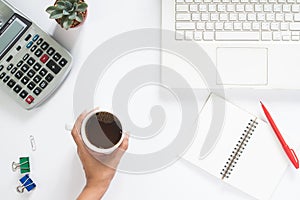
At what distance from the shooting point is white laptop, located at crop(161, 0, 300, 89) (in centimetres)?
85

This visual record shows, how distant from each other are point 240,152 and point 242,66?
16 cm

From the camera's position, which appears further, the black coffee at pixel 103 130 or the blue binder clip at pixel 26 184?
the blue binder clip at pixel 26 184

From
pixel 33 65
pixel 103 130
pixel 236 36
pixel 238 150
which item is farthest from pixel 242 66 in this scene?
pixel 33 65

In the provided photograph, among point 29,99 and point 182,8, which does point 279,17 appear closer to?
point 182,8

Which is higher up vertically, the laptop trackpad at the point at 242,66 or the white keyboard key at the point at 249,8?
the white keyboard key at the point at 249,8

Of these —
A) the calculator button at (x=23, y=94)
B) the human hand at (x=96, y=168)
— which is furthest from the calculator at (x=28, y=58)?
the human hand at (x=96, y=168)

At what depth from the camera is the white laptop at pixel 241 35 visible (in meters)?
0.85

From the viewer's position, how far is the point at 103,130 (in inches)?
30.6

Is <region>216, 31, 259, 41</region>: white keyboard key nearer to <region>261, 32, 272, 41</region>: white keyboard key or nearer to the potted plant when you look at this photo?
<region>261, 32, 272, 41</region>: white keyboard key

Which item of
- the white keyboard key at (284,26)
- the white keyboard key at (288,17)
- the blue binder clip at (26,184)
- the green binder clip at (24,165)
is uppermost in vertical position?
the white keyboard key at (288,17)

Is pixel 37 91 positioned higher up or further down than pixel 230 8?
further down

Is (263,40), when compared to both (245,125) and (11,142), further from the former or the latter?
(11,142)

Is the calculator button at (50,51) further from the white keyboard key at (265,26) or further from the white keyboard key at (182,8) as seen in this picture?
the white keyboard key at (265,26)

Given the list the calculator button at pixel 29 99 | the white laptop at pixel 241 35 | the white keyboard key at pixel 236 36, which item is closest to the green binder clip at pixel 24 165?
the calculator button at pixel 29 99
